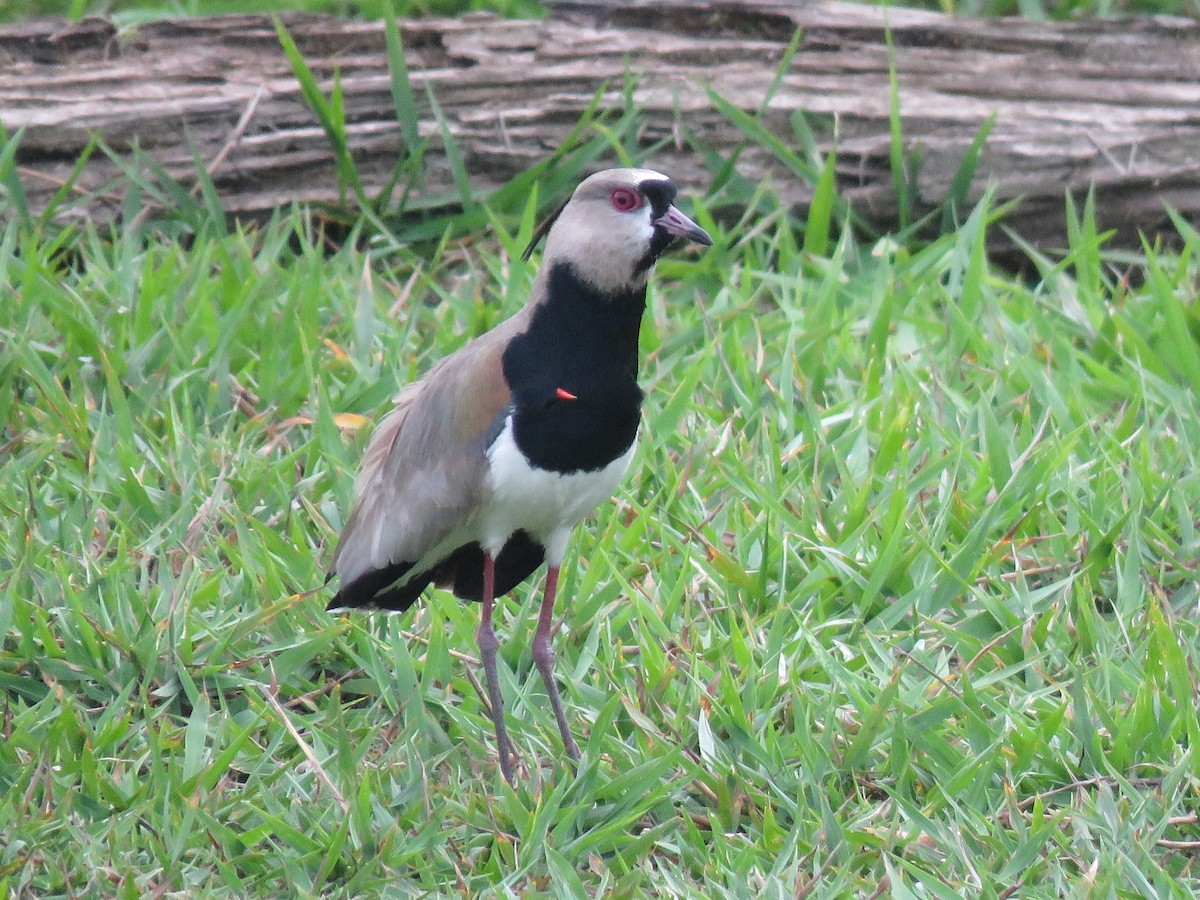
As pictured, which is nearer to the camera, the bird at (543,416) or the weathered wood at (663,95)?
the bird at (543,416)

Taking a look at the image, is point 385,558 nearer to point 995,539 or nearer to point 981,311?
point 995,539

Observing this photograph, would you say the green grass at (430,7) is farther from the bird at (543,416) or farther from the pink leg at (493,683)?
the pink leg at (493,683)

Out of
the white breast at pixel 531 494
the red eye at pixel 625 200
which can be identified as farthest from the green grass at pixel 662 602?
the red eye at pixel 625 200

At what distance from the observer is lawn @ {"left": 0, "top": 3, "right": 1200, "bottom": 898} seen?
10.4ft

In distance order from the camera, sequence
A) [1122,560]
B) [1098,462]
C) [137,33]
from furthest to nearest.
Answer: [137,33] → [1098,462] → [1122,560]

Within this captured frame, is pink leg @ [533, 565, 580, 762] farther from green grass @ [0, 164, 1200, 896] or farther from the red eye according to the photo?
the red eye

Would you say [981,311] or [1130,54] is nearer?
[981,311]

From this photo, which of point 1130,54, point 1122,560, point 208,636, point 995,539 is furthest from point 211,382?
point 1130,54

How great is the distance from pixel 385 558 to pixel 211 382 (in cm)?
148

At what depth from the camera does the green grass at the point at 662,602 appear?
10.4 feet

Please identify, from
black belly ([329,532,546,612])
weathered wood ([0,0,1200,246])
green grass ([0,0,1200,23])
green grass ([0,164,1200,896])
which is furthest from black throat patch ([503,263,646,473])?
green grass ([0,0,1200,23])

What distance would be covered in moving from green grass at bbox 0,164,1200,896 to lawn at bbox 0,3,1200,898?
0.01 metres

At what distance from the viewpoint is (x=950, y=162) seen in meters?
5.66

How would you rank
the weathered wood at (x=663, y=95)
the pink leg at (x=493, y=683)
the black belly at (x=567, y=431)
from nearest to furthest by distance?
the black belly at (x=567, y=431), the pink leg at (x=493, y=683), the weathered wood at (x=663, y=95)
